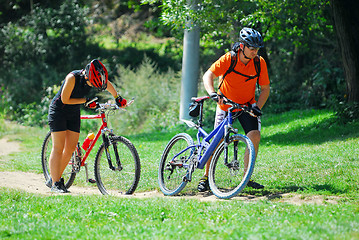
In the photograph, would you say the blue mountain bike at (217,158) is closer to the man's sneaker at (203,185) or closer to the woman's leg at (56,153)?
the man's sneaker at (203,185)

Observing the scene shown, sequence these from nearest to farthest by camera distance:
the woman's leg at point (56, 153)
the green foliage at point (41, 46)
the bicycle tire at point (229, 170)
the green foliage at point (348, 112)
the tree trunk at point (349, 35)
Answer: the bicycle tire at point (229, 170)
the woman's leg at point (56, 153)
the tree trunk at point (349, 35)
the green foliage at point (348, 112)
the green foliage at point (41, 46)

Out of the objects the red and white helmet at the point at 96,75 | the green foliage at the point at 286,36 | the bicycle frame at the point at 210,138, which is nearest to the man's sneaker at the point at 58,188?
the red and white helmet at the point at 96,75

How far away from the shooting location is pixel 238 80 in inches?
257

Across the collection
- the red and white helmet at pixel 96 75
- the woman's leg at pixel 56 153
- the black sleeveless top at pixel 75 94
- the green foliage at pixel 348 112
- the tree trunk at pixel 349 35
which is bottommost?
the woman's leg at pixel 56 153

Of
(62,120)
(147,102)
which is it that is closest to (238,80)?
(62,120)

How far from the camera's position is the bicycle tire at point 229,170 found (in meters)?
6.09

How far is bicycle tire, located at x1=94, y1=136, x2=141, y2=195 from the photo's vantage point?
6.88 m

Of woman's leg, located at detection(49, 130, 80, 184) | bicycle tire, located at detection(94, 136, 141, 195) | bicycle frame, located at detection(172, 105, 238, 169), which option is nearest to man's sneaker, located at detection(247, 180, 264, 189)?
bicycle frame, located at detection(172, 105, 238, 169)

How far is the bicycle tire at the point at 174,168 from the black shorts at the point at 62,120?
1358mm

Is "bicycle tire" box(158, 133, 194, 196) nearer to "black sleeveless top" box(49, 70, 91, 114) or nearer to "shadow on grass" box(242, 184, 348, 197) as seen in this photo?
"shadow on grass" box(242, 184, 348, 197)

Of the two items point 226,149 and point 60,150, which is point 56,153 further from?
point 226,149

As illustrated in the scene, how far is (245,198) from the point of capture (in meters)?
6.33

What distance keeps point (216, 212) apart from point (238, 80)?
185 cm

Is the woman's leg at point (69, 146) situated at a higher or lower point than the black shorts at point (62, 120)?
lower
